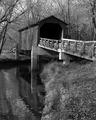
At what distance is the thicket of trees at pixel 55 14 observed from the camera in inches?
1014

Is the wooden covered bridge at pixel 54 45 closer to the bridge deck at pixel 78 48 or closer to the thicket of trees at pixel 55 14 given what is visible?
the bridge deck at pixel 78 48

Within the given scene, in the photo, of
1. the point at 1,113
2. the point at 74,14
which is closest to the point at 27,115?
the point at 1,113

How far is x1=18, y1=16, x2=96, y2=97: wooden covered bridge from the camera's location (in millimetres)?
13439

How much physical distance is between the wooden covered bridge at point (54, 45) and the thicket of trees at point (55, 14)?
129 inches

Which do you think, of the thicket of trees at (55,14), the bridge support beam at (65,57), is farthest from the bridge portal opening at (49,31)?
the bridge support beam at (65,57)

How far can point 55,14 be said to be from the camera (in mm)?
37406

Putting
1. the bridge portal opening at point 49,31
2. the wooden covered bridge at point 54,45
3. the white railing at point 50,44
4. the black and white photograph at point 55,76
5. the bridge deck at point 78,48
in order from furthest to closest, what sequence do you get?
1. the bridge portal opening at point 49,31
2. the white railing at point 50,44
3. the wooden covered bridge at point 54,45
4. the bridge deck at point 78,48
5. the black and white photograph at point 55,76

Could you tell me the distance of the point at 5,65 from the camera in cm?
2772

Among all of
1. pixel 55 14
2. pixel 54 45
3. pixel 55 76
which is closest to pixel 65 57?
pixel 55 76

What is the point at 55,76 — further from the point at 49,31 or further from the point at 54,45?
the point at 49,31

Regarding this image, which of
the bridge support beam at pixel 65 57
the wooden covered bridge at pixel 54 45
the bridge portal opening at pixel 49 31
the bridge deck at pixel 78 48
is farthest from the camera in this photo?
the bridge portal opening at pixel 49 31

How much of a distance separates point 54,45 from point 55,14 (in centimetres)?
2004

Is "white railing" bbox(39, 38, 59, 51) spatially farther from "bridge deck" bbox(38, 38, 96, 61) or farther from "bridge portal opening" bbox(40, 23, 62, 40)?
"bridge portal opening" bbox(40, 23, 62, 40)

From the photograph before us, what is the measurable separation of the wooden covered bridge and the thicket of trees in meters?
3.28
